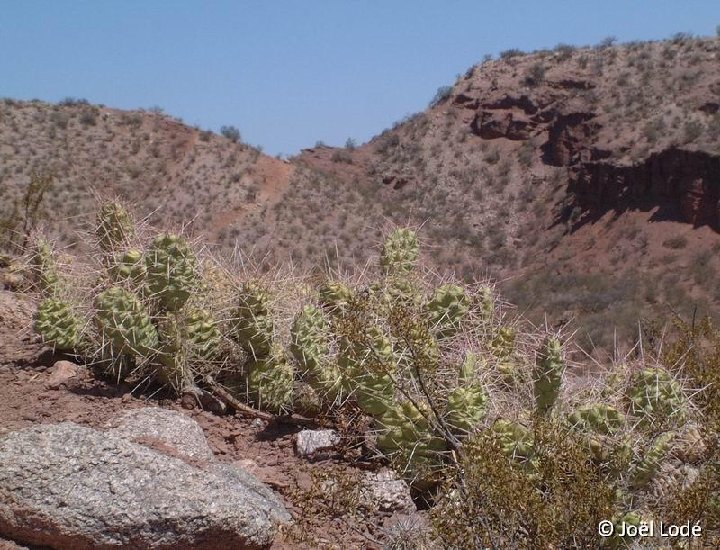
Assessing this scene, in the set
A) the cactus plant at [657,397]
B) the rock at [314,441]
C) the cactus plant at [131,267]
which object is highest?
the cactus plant at [131,267]

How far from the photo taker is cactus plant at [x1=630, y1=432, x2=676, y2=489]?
392 cm

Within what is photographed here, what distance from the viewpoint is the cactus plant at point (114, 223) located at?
584 centimetres

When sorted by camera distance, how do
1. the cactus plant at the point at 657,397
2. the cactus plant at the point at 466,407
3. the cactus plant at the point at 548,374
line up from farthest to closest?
the cactus plant at the point at 548,374
the cactus plant at the point at 657,397
the cactus plant at the point at 466,407

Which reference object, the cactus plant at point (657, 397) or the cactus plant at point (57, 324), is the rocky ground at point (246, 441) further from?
the cactus plant at point (657, 397)

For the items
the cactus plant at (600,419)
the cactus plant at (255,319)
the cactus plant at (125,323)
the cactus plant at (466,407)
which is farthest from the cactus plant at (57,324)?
the cactus plant at (600,419)

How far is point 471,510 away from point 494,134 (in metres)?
40.2

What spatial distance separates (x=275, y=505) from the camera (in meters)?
3.89

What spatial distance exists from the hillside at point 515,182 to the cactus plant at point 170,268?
14.1m

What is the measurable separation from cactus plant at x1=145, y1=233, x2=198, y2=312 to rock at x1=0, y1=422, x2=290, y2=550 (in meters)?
1.43

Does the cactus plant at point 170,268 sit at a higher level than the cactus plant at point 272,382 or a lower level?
higher

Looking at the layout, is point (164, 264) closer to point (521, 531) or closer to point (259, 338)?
point (259, 338)

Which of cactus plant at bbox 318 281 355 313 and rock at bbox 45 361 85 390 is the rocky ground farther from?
cactus plant at bbox 318 281 355 313

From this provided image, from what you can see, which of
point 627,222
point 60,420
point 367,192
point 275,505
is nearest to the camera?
point 275,505

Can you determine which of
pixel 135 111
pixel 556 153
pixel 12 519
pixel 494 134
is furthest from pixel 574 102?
pixel 12 519
